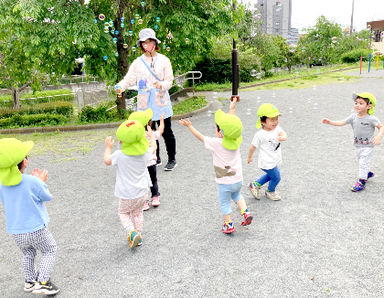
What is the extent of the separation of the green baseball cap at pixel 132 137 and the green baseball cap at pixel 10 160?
0.84 metres

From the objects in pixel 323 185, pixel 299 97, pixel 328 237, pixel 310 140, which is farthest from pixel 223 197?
pixel 299 97

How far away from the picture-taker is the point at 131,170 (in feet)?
10.7

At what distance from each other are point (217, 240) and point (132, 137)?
139 centimetres

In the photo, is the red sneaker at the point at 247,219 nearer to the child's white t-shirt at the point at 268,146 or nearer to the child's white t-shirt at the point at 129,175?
the child's white t-shirt at the point at 268,146

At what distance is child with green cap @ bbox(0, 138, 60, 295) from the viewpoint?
2553 millimetres

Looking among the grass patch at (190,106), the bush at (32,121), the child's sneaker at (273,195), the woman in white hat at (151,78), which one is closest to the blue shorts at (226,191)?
the child's sneaker at (273,195)

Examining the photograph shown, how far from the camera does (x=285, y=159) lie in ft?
19.3

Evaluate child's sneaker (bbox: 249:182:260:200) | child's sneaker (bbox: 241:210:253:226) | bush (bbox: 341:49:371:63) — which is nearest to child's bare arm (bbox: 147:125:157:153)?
child's sneaker (bbox: 241:210:253:226)

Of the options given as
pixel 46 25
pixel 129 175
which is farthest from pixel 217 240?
pixel 46 25

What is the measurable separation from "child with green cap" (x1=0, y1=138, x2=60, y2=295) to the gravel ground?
0.91 feet

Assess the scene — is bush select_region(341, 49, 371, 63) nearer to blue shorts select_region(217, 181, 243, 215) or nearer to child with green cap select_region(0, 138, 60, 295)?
blue shorts select_region(217, 181, 243, 215)

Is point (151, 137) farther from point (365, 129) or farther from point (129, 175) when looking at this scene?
point (365, 129)

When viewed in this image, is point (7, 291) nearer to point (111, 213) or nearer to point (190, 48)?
point (111, 213)

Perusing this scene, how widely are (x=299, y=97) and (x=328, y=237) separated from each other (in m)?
10.3
